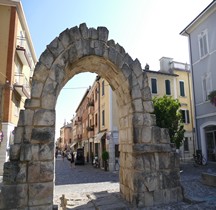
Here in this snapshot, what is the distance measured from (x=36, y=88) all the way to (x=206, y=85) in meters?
15.4

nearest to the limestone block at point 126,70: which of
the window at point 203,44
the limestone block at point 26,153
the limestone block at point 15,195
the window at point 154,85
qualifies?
the limestone block at point 26,153

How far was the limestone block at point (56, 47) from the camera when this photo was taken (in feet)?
18.1

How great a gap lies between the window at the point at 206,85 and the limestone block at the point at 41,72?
14.7 metres

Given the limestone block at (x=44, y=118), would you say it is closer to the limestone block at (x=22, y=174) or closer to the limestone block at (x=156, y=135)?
the limestone block at (x=22, y=174)

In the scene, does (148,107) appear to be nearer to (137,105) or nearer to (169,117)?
(137,105)

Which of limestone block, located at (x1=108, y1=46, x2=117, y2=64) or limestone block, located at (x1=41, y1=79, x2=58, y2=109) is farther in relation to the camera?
limestone block, located at (x1=108, y1=46, x2=117, y2=64)

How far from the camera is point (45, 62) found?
17.7 feet

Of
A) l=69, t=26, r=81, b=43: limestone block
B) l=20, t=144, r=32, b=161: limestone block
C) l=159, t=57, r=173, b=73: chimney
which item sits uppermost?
l=159, t=57, r=173, b=73: chimney

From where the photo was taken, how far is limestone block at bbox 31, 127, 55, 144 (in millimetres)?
4961

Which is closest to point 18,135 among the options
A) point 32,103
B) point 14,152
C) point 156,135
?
point 14,152

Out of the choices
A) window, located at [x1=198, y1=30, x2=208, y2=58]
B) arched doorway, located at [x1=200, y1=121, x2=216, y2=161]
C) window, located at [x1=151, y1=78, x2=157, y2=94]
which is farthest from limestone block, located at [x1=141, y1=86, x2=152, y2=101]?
window, located at [x1=151, y1=78, x2=157, y2=94]

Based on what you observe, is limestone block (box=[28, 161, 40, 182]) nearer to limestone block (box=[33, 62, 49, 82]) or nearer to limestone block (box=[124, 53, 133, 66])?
limestone block (box=[33, 62, 49, 82])

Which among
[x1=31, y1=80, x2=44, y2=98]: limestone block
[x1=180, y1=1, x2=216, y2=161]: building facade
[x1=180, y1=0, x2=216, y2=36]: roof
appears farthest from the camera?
[x1=180, y1=1, x2=216, y2=161]: building facade

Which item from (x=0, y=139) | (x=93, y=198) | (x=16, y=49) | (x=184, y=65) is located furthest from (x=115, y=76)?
(x=184, y=65)
